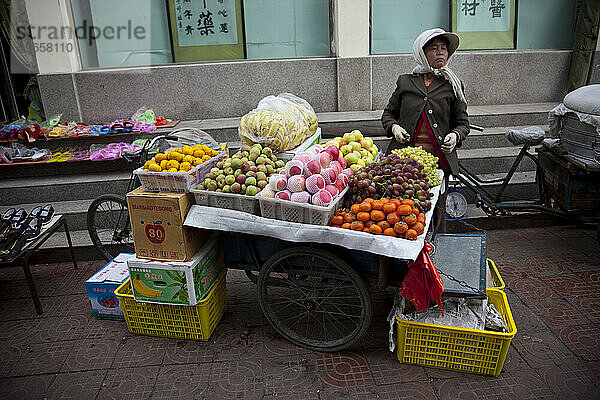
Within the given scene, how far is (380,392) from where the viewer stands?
2961mm

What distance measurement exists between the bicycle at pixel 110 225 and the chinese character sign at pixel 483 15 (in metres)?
5.55

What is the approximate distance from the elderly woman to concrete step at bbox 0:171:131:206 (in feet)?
11.8

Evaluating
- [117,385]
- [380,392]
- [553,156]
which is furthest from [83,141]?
[553,156]

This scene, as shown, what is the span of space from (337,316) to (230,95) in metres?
4.43

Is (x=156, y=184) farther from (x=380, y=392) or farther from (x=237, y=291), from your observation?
(x=380, y=392)

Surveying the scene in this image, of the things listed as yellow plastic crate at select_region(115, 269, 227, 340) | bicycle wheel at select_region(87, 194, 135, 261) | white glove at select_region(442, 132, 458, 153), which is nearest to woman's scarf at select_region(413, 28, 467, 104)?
white glove at select_region(442, 132, 458, 153)

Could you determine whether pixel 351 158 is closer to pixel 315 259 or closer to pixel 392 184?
pixel 392 184

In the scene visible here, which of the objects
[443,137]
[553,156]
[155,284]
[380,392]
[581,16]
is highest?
[581,16]

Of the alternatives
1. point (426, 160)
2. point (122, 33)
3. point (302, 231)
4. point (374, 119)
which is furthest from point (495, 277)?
point (122, 33)

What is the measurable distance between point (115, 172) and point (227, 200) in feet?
11.3

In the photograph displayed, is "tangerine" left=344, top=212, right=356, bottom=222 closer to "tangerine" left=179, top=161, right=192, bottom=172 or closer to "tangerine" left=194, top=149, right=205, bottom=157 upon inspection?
"tangerine" left=179, top=161, right=192, bottom=172

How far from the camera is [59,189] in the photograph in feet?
18.6

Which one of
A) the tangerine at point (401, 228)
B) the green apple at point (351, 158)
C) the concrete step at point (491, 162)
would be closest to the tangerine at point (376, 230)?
the tangerine at point (401, 228)

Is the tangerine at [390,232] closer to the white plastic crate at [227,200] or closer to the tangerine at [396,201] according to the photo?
the tangerine at [396,201]
